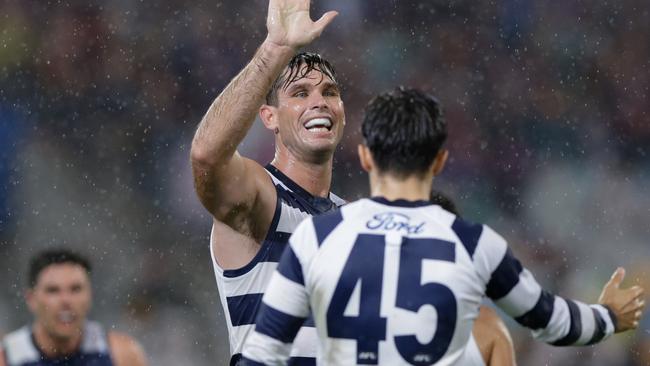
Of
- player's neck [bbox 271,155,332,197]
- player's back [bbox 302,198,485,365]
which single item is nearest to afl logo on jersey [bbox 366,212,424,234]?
player's back [bbox 302,198,485,365]

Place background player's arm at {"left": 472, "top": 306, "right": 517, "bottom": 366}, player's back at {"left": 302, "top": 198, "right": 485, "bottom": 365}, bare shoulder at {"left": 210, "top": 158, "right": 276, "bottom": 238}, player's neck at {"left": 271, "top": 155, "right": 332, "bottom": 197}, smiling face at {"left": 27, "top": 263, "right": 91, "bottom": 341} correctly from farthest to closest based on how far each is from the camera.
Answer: smiling face at {"left": 27, "top": 263, "right": 91, "bottom": 341} → player's neck at {"left": 271, "top": 155, "right": 332, "bottom": 197} → bare shoulder at {"left": 210, "top": 158, "right": 276, "bottom": 238} → background player's arm at {"left": 472, "top": 306, "right": 517, "bottom": 366} → player's back at {"left": 302, "top": 198, "right": 485, "bottom": 365}

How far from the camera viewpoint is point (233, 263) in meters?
4.05

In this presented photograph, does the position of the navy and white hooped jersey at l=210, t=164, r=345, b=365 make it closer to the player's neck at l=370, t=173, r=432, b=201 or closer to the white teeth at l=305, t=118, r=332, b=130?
the white teeth at l=305, t=118, r=332, b=130

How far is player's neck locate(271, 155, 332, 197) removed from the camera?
4375 millimetres

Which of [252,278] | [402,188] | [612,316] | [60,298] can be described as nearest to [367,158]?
[402,188]

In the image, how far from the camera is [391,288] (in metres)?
2.72

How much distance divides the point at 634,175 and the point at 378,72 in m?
2.17

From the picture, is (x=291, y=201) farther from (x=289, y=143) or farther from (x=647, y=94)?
(x=647, y=94)

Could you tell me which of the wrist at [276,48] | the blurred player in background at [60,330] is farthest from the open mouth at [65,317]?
the wrist at [276,48]

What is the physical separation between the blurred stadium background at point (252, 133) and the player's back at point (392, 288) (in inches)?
205

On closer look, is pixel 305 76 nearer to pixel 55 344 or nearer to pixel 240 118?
pixel 240 118

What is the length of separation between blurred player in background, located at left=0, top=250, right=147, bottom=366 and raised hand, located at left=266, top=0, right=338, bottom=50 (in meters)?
1.77

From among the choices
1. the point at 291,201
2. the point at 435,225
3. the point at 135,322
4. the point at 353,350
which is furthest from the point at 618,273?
the point at 135,322

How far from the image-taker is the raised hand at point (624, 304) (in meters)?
2.98
